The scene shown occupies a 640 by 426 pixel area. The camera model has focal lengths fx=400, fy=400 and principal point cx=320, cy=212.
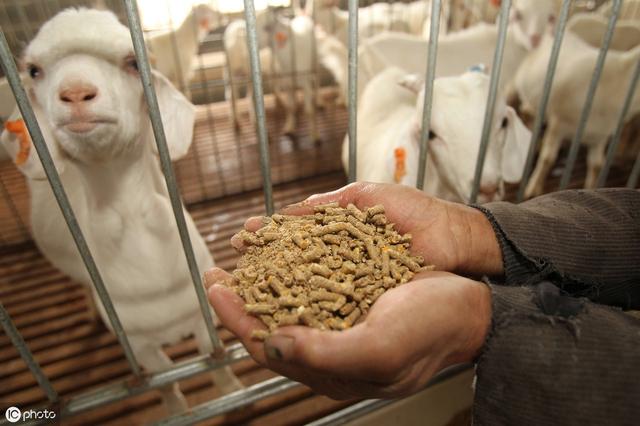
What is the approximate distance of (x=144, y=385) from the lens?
3.47 ft

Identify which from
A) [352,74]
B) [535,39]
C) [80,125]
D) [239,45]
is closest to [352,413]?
[352,74]

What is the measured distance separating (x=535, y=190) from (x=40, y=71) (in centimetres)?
283

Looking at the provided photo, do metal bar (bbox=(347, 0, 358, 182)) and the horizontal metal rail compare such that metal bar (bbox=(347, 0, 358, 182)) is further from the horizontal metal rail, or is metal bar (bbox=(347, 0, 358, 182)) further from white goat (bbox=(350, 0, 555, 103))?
white goat (bbox=(350, 0, 555, 103))

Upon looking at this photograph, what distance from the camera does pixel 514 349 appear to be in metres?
0.65

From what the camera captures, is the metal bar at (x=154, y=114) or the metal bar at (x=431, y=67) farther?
the metal bar at (x=431, y=67)

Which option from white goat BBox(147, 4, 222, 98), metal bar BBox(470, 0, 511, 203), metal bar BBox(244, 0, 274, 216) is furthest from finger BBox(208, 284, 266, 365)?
white goat BBox(147, 4, 222, 98)

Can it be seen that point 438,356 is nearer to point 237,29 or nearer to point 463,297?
point 463,297

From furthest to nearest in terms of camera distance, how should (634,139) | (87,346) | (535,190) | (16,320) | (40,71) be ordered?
(634,139), (535,190), (16,320), (87,346), (40,71)

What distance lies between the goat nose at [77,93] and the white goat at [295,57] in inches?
104

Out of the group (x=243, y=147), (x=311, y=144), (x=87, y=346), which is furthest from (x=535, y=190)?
(x=87, y=346)

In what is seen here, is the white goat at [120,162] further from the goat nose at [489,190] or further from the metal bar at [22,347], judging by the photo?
the goat nose at [489,190]

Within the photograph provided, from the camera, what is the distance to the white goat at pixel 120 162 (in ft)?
3.13

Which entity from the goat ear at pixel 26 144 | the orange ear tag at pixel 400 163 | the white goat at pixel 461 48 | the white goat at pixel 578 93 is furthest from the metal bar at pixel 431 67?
the white goat at pixel 461 48

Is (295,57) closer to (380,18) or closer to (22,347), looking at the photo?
(380,18)
